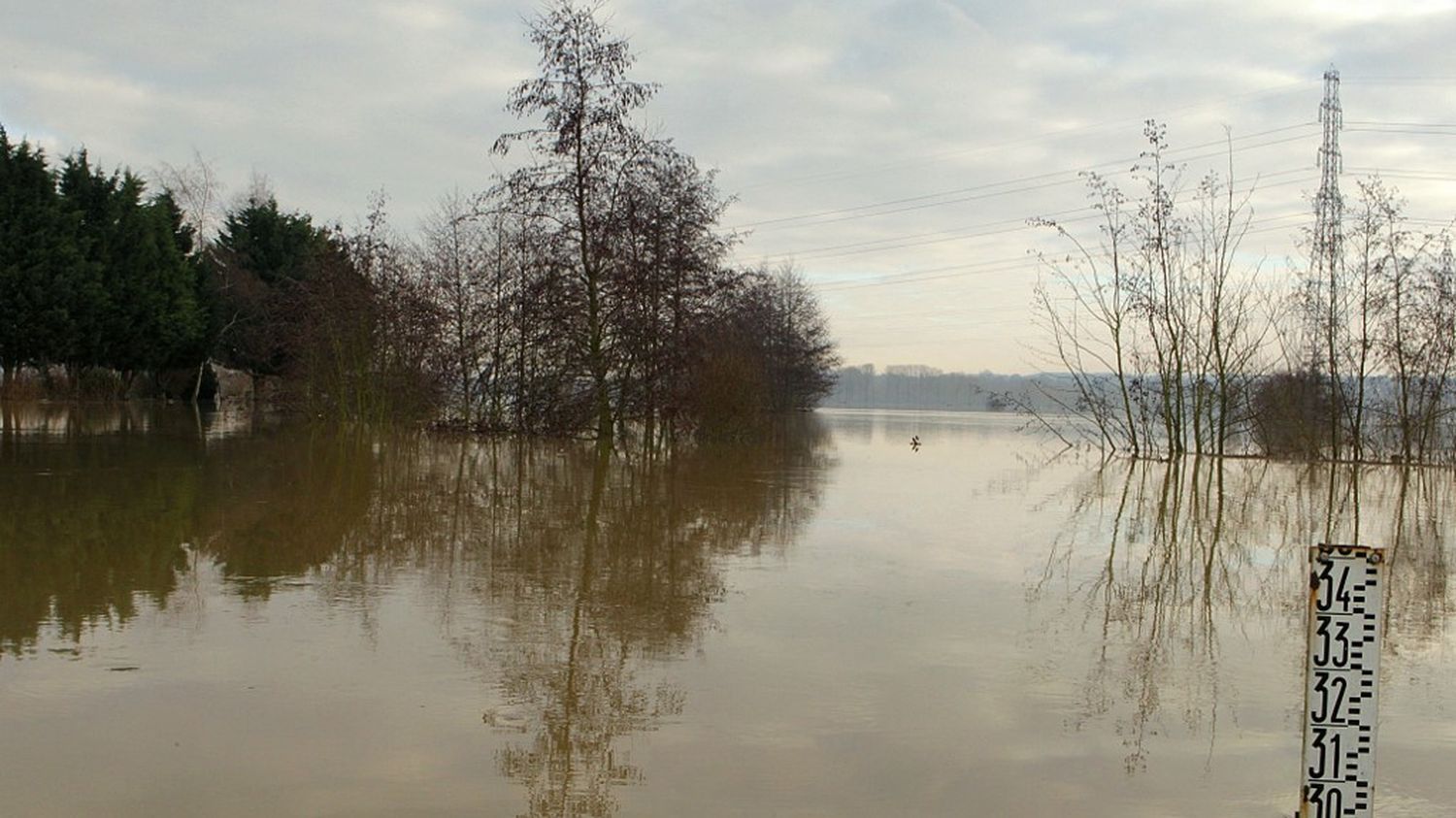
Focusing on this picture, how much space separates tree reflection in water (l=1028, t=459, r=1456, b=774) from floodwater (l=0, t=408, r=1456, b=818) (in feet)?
0.15

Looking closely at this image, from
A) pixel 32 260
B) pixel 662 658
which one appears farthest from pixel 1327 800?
pixel 32 260

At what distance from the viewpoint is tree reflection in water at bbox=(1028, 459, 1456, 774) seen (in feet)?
19.3

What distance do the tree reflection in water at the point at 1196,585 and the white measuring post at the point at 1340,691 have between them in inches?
39.3

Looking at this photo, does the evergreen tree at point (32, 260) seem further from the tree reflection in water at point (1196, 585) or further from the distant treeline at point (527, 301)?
the tree reflection in water at point (1196, 585)

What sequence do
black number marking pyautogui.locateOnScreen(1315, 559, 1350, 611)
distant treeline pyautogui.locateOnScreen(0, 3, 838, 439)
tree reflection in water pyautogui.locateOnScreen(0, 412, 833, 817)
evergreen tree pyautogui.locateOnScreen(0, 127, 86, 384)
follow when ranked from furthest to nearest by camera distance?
evergreen tree pyautogui.locateOnScreen(0, 127, 86, 384) < distant treeline pyautogui.locateOnScreen(0, 3, 838, 439) < tree reflection in water pyautogui.locateOnScreen(0, 412, 833, 817) < black number marking pyautogui.locateOnScreen(1315, 559, 1350, 611)

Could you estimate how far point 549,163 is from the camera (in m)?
24.8

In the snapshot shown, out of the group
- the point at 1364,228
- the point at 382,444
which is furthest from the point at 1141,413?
the point at 382,444

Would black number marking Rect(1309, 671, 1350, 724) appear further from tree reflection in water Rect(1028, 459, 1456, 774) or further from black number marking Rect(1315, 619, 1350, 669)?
tree reflection in water Rect(1028, 459, 1456, 774)

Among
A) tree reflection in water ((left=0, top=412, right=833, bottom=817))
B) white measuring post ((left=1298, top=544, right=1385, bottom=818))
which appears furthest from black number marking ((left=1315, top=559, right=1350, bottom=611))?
tree reflection in water ((left=0, top=412, right=833, bottom=817))

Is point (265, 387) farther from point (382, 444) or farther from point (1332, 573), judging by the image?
point (1332, 573)

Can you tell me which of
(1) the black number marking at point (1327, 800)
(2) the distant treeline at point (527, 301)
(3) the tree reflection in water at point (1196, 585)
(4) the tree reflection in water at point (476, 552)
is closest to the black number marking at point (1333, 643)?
(1) the black number marking at point (1327, 800)

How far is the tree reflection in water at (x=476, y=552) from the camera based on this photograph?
536 cm

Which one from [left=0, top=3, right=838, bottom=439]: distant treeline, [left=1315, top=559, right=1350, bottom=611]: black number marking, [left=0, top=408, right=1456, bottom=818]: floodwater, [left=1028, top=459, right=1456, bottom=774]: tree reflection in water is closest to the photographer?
[left=1315, top=559, right=1350, bottom=611]: black number marking

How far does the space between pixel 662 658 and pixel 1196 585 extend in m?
4.91
